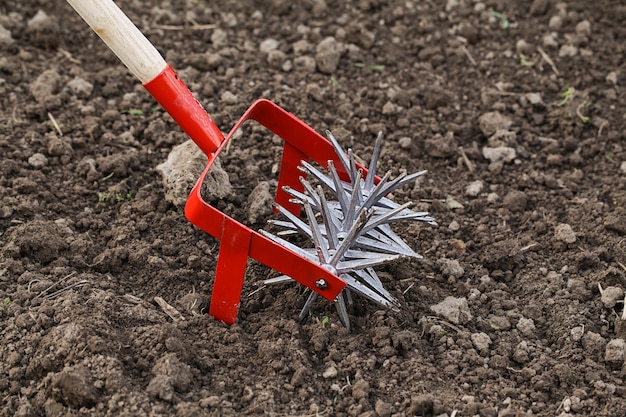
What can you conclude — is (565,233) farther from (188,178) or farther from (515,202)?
(188,178)

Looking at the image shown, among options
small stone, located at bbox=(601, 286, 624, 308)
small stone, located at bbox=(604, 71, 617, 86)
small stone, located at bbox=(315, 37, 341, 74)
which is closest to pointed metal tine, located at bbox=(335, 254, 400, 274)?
small stone, located at bbox=(601, 286, 624, 308)

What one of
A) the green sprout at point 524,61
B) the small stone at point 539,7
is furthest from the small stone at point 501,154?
the small stone at point 539,7

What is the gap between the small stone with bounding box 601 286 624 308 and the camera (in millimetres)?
2873

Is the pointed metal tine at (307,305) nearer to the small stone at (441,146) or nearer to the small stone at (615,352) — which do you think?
the small stone at (615,352)

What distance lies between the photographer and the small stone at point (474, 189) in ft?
11.0

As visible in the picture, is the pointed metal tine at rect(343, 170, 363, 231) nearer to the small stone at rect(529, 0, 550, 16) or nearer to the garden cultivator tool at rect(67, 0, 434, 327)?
the garden cultivator tool at rect(67, 0, 434, 327)

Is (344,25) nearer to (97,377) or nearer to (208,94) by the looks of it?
(208,94)

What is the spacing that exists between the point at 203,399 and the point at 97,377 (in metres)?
0.30

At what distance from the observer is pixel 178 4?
13.7 feet

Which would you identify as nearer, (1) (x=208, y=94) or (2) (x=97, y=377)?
(2) (x=97, y=377)

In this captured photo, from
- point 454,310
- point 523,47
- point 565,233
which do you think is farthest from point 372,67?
point 454,310

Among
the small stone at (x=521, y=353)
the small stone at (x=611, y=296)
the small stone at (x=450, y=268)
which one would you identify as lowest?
the small stone at (x=521, y=353)

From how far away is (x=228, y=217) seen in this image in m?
2.47

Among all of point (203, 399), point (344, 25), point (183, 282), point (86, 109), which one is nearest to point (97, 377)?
point (203, 399)
